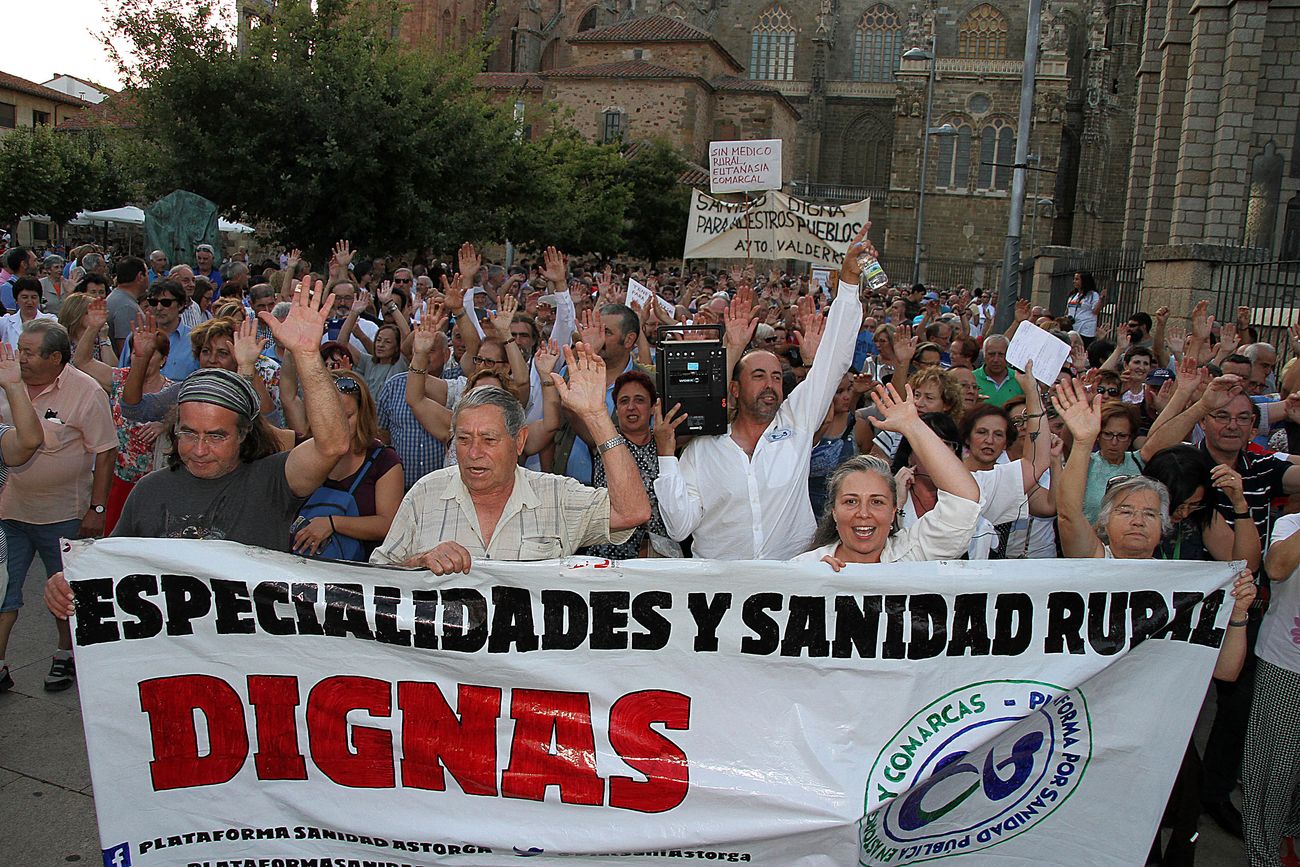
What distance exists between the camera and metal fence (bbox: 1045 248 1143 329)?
1605cm

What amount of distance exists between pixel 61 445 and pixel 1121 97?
6279 centimetres

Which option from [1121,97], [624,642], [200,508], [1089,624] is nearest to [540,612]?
[624,642]

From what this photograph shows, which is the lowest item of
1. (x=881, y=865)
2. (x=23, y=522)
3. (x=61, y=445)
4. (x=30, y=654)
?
(x=30, y=654)

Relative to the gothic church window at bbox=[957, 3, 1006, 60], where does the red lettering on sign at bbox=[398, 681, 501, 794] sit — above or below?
below

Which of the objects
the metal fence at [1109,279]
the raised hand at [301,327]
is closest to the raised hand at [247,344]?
the raised hand at [301,327]

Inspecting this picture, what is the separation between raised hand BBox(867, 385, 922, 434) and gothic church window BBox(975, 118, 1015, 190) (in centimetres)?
5777

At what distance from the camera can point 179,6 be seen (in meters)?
18.6

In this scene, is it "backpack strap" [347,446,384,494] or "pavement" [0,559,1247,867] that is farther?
A: "backpack strap" [347,446,384,494]

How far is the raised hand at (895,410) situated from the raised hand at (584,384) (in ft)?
3.10

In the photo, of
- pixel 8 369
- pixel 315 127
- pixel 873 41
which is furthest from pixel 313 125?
pixel 873 41

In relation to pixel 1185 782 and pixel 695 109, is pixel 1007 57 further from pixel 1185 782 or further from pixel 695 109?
pixel 1185 782

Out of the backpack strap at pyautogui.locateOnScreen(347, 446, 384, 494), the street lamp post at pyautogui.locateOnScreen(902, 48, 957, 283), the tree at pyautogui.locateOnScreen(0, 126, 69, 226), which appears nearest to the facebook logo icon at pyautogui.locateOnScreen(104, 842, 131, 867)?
the backpack strap at pyautogui.locateOnScreen(347, 446, 384, 494)

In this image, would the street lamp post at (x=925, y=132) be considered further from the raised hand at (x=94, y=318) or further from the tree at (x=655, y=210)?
the raised hand at (x=94, y=318)

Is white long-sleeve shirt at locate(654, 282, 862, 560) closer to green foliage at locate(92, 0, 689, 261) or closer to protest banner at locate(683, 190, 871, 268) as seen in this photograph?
protest banner at locate(683, 190, 871, 268)
